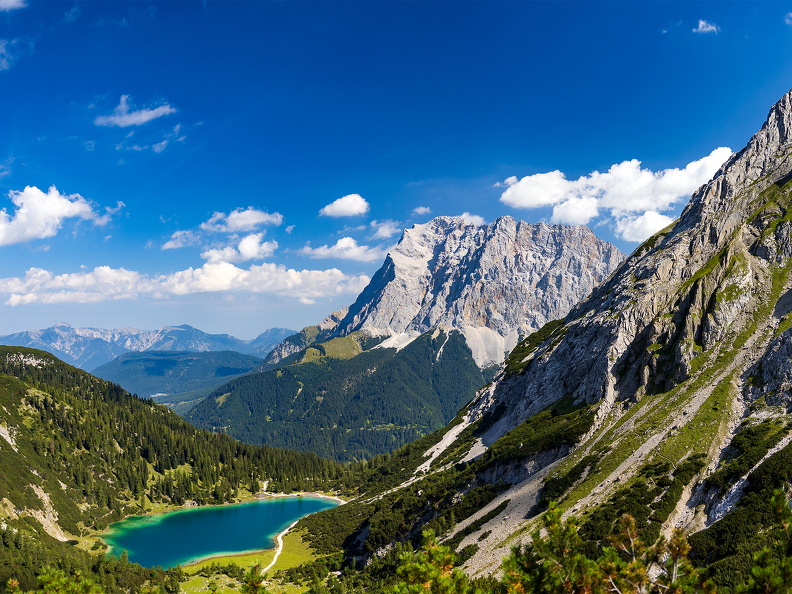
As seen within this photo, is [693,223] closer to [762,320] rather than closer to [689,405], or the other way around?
[762,320]

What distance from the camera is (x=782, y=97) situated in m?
164

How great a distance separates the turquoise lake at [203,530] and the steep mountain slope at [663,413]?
28830 millimetres

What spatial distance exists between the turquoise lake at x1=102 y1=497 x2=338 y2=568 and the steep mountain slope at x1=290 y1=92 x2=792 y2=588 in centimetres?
2883

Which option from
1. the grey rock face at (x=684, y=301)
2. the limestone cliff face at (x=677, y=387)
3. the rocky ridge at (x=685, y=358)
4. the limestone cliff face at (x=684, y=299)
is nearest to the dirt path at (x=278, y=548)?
the limestone cliff face at (x=677, y=387)

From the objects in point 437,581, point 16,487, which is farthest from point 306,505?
point 437,581

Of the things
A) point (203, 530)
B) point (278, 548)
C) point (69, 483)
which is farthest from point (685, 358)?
point (69, 483)

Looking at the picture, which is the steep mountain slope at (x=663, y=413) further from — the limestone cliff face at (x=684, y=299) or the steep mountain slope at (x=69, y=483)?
the steep mountain slope at (x=69, y=483)

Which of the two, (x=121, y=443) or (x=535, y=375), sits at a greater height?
(x=121, y=443)

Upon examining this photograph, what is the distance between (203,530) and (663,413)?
5167 inches

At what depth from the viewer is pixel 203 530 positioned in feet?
482

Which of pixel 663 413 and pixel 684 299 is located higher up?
pixel 684 299

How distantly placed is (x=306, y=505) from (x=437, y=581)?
170 m

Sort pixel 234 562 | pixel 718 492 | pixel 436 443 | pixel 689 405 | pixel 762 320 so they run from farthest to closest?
pixel 436 443
pixel 234 562
pixel 762 320
pixel 689 405
pixel 718 492

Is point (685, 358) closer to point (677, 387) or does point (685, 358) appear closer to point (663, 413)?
point (677, 387)
